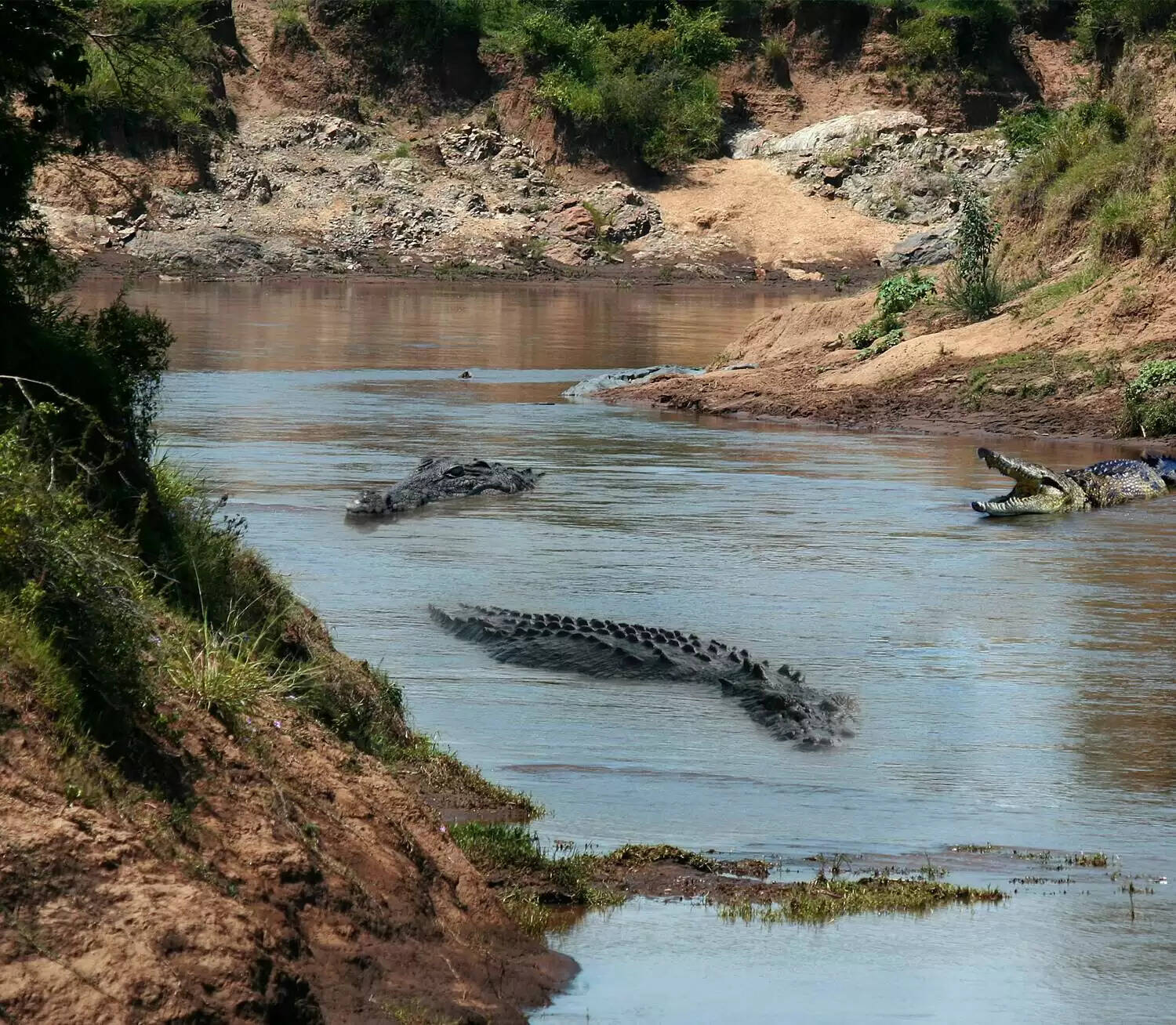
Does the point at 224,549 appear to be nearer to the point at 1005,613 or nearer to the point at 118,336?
the point at 118,336

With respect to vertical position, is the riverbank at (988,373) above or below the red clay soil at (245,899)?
above

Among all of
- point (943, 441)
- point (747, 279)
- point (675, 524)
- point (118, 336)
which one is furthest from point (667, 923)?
point (747, 279)

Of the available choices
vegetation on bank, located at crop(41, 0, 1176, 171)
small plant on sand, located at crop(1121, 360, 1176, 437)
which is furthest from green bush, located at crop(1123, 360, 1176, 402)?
vegetation on bank, located at crop(41, 0, 1176, 171)

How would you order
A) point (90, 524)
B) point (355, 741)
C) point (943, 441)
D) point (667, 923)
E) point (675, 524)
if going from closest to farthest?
point (90, 524), point (667, 923), point (355, 741), point (675, 524), point (943, 441)

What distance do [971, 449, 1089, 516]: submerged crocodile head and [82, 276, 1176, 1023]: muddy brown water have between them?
8.4 inches

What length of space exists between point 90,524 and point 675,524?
10.3 m

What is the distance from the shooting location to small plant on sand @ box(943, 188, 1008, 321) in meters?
25.5

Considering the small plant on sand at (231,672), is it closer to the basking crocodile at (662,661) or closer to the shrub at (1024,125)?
the basking crocodile at (662,661)

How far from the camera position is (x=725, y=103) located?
207ft

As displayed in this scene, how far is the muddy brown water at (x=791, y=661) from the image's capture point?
19.9ft

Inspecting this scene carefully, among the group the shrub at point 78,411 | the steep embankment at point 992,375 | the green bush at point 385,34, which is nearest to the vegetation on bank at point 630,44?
the green bush at point 385,34

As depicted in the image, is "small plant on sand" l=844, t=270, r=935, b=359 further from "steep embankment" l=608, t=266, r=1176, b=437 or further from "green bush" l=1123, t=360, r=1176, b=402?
"green bush" l=1123, t=360, r=1176, b=402

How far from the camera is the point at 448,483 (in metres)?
16.9

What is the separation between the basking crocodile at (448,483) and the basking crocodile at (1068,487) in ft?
13.7
